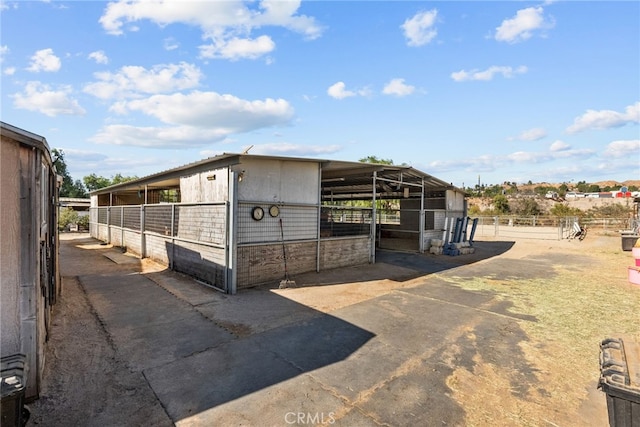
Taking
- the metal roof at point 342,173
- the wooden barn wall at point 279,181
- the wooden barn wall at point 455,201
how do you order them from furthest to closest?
the wooden barn wall at point 455,201 → the metal roof at point 342,173 → the wooden barn wall at point 279,181

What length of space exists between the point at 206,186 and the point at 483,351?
685 centimetres

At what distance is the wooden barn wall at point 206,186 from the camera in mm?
7148

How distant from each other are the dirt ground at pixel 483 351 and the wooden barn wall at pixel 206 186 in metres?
2.25

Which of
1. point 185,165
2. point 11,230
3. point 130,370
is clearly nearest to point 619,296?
point 130,370

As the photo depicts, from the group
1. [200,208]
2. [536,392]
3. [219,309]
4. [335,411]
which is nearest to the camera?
[335,411]

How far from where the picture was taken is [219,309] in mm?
5625

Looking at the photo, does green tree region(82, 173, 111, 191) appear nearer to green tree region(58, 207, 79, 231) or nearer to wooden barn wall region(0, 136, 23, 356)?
green tree region(58, 207, 79, 231)

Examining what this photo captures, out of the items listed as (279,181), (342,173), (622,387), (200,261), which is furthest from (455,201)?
(622,387)

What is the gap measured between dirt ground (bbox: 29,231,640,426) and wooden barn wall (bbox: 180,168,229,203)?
2.25 m

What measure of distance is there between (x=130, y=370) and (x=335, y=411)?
2.40 meters

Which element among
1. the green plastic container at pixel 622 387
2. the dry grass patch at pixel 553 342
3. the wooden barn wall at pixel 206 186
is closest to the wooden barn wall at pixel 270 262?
the wooden barn wall at pixel 206 186

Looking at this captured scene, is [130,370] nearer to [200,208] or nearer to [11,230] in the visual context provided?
[11,230]

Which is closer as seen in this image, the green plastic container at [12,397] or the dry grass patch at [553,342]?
the green plastic container at [12,397]

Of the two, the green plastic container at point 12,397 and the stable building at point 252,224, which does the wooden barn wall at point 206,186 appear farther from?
the green plastic container at point 12,397
